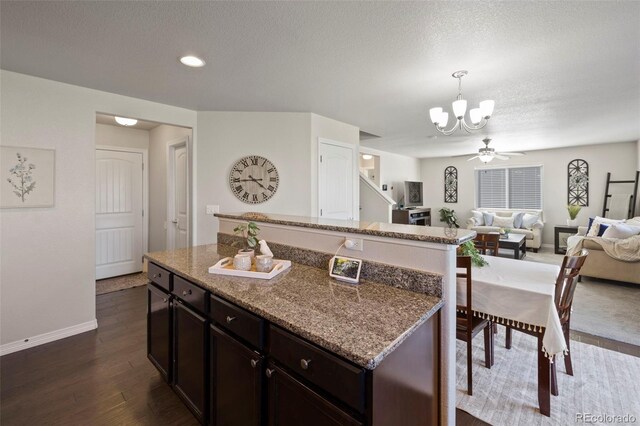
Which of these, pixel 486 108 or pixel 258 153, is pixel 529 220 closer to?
pixel 486 108

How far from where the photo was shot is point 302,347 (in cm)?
106

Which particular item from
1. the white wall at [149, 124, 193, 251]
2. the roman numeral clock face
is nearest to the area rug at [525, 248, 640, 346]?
the roman numeral clock face

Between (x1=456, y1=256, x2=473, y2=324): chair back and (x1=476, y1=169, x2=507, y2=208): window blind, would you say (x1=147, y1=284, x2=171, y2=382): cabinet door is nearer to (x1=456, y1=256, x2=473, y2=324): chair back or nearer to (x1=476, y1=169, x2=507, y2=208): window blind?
(x1=456, y1=256, x2=473, y2=324): chair back

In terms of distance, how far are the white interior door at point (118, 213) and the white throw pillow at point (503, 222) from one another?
7.61 metres

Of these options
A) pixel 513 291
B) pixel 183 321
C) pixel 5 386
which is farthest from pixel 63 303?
pixel 513 291

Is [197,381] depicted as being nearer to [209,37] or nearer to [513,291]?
[513,291]

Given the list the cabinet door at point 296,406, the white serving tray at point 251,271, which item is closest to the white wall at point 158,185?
the white serving tray at point 251,271

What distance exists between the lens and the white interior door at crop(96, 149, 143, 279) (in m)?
4.46

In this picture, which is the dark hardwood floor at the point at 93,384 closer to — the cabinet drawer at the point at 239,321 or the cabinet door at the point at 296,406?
the cabinet drawer at the point at 239,321

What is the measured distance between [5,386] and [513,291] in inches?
138

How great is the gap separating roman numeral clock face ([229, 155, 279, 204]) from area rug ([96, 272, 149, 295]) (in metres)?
2.01

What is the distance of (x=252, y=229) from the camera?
1.96 m

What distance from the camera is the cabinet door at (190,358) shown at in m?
1.58

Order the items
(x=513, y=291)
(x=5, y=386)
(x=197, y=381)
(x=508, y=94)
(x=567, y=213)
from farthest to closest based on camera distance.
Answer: (x=567, y=213) → (x=508, y=94) → (x=5, y=386) → (x=513, y=291) → (x=197, y=381)
